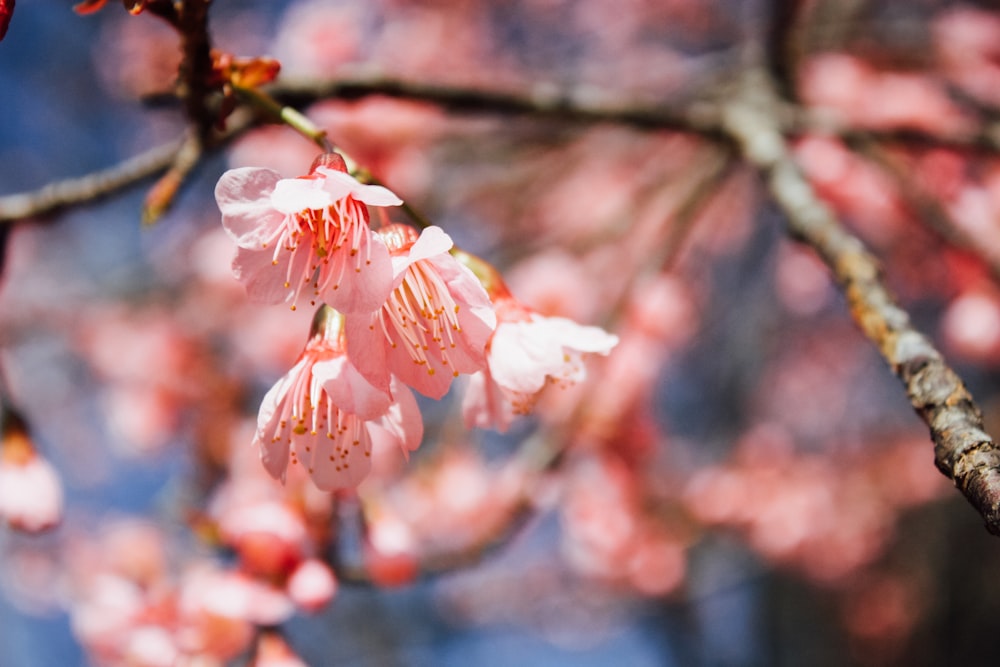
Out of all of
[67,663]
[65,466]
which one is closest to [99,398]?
[65,466]

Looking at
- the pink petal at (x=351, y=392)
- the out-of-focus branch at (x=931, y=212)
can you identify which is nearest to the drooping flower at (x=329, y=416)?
the pink petal at (x=351, y=392)

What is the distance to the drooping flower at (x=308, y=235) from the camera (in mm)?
668

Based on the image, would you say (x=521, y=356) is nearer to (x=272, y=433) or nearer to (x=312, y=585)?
(x=272, y=433)

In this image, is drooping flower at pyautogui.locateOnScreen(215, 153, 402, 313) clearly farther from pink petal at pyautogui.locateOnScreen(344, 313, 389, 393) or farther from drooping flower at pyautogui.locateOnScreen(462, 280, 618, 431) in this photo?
drooping flower at pyautogui.locateOnScreen(462, 280, 618, 431)

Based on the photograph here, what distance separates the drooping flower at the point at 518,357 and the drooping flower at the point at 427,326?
50mm

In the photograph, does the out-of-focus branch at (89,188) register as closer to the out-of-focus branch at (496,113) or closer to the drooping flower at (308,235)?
the out-of-focus branch at (496,113)

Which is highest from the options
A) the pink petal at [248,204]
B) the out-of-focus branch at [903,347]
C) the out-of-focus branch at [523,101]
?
the out-of-focus branch at [523,101]

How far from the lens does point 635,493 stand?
7.31 feet

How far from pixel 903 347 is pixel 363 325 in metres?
0.53

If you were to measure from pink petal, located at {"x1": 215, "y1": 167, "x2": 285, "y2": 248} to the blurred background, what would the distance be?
37 centimetres

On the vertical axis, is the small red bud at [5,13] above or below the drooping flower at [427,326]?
above

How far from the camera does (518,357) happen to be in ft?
2.71

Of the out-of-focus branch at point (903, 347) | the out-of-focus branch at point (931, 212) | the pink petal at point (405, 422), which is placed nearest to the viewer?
the out-of-focus branch at point (903, 347)

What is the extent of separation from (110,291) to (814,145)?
3.45 metres
